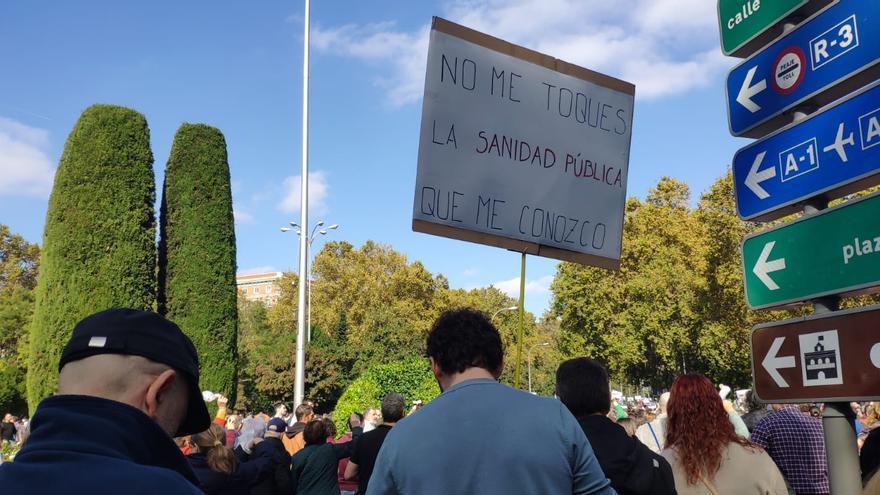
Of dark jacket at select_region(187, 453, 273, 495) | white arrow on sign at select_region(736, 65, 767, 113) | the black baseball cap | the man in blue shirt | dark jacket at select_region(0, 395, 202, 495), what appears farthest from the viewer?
dark jacket at select_region(187, 453, 273, 495)

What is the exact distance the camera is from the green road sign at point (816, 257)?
8.55 ft

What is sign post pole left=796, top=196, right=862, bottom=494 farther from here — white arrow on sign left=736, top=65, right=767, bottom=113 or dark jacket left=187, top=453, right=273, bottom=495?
dark jacket left=187, top=453, right=273, bottom=495

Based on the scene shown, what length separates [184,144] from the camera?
25.7 meters

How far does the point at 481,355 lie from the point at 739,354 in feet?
111

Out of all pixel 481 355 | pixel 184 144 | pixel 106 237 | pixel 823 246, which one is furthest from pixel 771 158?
pixel 184 144

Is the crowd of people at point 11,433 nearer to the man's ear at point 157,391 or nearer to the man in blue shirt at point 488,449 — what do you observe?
the man in blue shirt at point 488,449

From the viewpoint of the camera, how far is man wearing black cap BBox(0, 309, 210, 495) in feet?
3.81

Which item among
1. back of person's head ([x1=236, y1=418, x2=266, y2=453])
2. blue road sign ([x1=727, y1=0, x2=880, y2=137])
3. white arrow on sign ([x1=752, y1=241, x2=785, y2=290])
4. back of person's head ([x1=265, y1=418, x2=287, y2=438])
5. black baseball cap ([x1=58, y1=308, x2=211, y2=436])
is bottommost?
back of person's head ([x1=236, y1=418, x2=266, y2=453])

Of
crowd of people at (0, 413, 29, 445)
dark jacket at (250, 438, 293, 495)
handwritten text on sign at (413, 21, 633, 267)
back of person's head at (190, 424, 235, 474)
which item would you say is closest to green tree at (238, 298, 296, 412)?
crowd of people at (0, 413, 29, 445)

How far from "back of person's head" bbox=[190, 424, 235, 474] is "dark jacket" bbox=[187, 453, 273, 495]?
30mm

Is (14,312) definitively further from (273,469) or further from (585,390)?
(585,390)

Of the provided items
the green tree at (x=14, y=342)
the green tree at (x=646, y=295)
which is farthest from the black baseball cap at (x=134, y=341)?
the green tree at (x=14, y=342)

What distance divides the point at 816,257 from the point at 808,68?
0.81 meters

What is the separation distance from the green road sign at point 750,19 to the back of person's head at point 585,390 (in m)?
1.69
